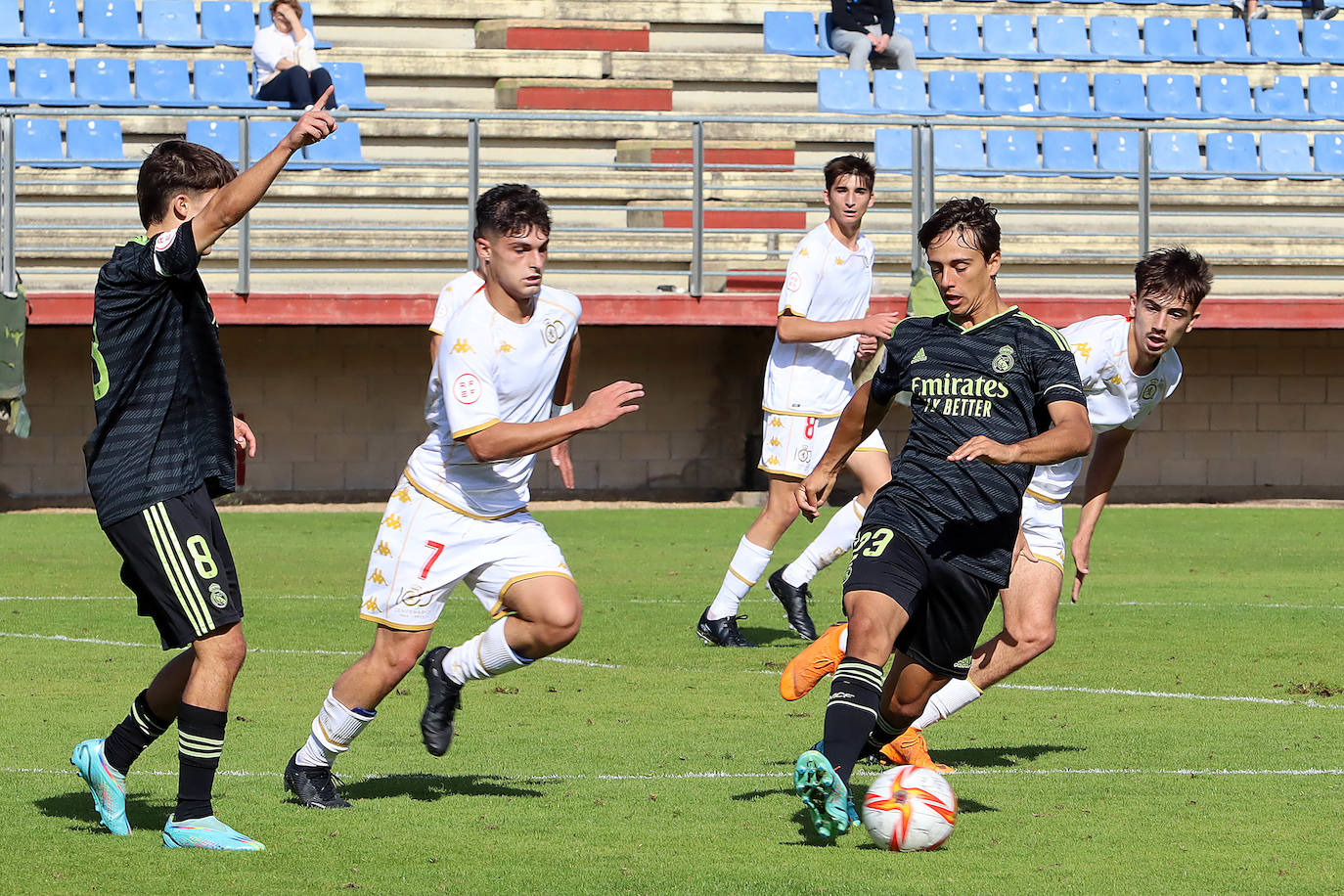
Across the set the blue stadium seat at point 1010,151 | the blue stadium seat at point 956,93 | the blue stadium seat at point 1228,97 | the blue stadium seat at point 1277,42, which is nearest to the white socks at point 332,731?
the blue stadium seat at point 1010,151

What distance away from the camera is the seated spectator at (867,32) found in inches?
789

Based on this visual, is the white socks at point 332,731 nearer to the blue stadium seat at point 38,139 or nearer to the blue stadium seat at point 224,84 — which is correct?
the blue stadium seat at point 38,139

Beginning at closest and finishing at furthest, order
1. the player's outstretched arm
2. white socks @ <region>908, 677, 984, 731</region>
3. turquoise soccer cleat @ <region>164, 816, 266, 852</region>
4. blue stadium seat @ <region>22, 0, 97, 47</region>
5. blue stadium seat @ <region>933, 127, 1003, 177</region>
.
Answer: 1. the player's outstretched arm
2. turquoise soccer cleat @ <region>164, 816, 266, 852</region>
3. white socks @ <region>908, 677, 984, 731</region>
4. blue stadium seat @ <region>933, 127, 1003, 177</region>
5. blue stadium seat @ <region>22, 0, 97, 47</region>

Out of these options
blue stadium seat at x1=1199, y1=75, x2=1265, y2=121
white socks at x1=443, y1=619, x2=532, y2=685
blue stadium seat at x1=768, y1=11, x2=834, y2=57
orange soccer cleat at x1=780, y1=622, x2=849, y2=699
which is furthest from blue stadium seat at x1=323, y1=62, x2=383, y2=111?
orange soccer cleat at x1=780, y1=622, x2=849, y2=699

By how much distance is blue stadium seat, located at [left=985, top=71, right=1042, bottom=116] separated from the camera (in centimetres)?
2027

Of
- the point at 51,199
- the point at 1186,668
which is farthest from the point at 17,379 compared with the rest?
the point at 1186,668

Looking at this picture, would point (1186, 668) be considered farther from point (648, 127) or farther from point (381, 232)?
point (648, 127)

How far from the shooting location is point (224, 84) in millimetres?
18531

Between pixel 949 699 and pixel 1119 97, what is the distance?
1572 centimetres

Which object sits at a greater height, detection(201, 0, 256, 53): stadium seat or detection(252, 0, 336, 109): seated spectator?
detection(201, 0, 256, 53): stadium seat

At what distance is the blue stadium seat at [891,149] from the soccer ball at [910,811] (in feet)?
44.6

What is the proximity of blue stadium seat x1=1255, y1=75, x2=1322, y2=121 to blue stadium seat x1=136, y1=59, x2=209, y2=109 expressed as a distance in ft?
39.4

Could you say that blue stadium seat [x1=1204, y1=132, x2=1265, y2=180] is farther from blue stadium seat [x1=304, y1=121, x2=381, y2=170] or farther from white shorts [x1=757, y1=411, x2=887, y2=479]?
white shorts [x1=757, y1=411, x2=887, y2=479]

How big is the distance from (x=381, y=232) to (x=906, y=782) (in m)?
13.1
